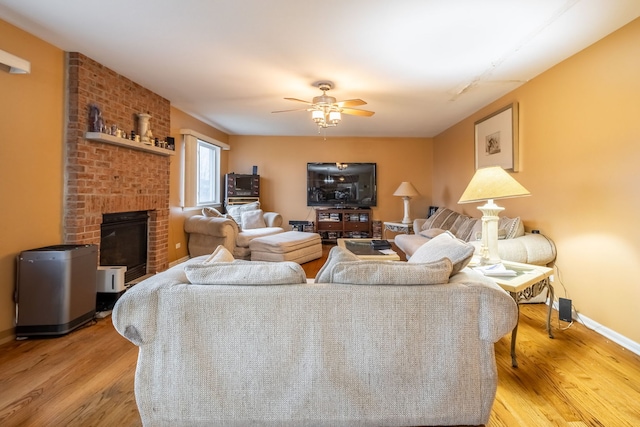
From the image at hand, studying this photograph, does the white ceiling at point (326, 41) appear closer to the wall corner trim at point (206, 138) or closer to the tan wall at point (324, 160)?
the wall corner trim at point (206, 138)

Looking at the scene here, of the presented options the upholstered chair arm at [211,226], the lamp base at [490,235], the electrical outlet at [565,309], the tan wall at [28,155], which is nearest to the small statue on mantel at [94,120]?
the tan wall at [28,155]

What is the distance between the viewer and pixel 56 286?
7.25ft

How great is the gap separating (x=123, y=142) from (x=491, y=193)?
323cm

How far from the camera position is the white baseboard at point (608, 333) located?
2066mm

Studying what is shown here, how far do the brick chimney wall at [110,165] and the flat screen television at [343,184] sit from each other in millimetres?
2793

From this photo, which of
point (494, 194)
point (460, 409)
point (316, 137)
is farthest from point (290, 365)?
point (316, 137)

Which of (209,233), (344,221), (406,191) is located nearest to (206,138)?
(209,233)

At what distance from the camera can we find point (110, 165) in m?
2.97

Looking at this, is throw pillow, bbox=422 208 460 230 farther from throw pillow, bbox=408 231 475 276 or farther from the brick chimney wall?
the brick chimney wall

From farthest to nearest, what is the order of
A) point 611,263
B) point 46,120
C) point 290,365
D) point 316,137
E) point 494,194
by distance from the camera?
1. point 316,137
2. point 46,120
3. point 611,263
4. point 494,194
5. point 290,365

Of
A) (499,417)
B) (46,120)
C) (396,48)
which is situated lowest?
(499,417)

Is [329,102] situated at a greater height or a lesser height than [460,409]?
greater

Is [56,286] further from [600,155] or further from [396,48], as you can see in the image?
[600,155]

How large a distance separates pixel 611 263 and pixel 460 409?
191 cm
